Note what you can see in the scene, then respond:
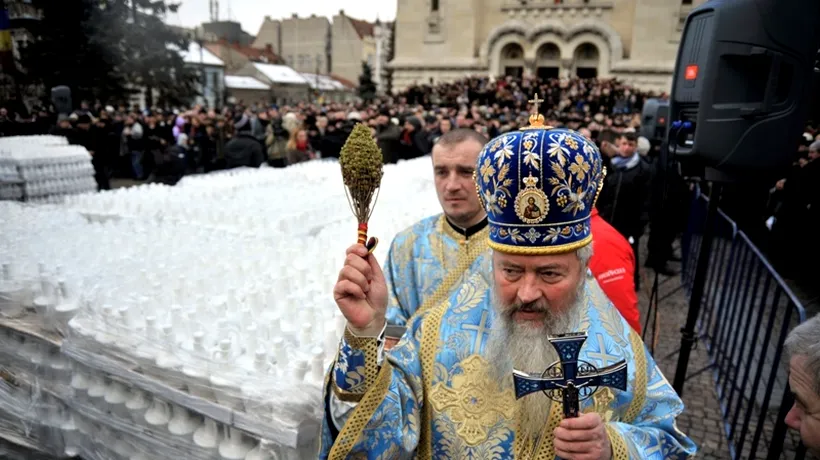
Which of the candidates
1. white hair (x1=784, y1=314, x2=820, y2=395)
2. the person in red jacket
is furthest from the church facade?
white hair (x1=784, y1=314, x2=820, y2=395)

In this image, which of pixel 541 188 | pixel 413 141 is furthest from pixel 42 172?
pixel 413 141

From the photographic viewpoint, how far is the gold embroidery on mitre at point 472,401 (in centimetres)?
149

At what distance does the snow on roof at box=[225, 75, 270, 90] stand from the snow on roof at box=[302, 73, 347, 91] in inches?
207

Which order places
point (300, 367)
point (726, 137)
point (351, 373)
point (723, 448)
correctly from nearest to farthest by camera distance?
point (351, 373), point (300, 367), point (726, 137), point (723, 448)

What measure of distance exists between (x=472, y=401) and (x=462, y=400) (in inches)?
1.1

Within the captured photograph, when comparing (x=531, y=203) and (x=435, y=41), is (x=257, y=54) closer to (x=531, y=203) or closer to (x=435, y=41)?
(x=435, y=41)

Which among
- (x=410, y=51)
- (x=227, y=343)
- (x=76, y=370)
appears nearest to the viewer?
(x=227, y=343)

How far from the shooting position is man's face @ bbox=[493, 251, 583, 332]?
4.73 ft

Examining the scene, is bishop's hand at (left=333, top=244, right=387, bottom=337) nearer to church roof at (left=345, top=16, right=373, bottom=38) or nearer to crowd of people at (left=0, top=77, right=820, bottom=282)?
crowd of people at (left=0, top=77, right=820, bottom=282)

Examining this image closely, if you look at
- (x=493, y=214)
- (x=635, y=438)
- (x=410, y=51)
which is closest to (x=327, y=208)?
(x=493, y=214)

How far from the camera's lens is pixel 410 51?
128 ft

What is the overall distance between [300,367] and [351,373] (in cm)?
74

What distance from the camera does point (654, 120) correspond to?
9.20 meters

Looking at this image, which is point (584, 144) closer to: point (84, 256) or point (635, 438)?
point (635, 438)
